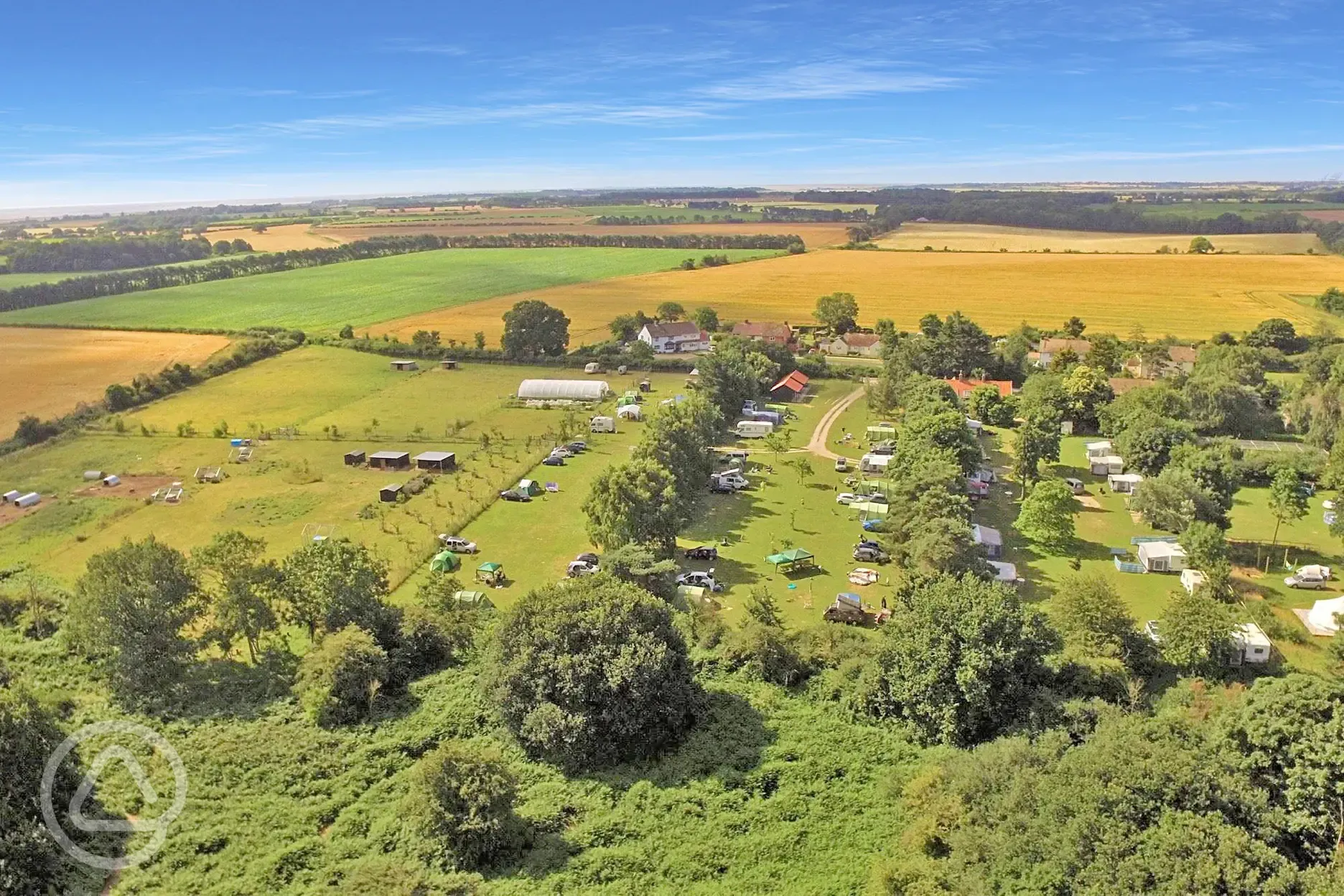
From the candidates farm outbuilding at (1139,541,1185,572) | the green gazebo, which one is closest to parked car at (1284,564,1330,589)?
farm outbuilding at (1139,541,1185,572)

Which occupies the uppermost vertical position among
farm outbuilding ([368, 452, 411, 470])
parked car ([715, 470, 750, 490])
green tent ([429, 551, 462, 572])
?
farm outbuilding ([368, 452, 411, 470])

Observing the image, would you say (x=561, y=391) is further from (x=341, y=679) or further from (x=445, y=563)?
(x=341, y=679)

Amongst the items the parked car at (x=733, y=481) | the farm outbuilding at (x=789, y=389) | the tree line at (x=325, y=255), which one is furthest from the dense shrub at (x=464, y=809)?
the tree line at (x=325, y=255)

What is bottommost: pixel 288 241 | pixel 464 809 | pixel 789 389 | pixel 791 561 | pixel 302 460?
pixel 791 561

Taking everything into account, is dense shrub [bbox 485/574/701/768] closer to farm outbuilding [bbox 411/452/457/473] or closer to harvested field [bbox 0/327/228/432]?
farm outbuilding [bbox 411/452/457/473]

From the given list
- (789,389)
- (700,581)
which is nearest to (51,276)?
(789,389)

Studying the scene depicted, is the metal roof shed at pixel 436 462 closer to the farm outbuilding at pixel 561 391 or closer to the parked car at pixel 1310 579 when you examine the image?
the farm outbuilding at pixel 561 391
